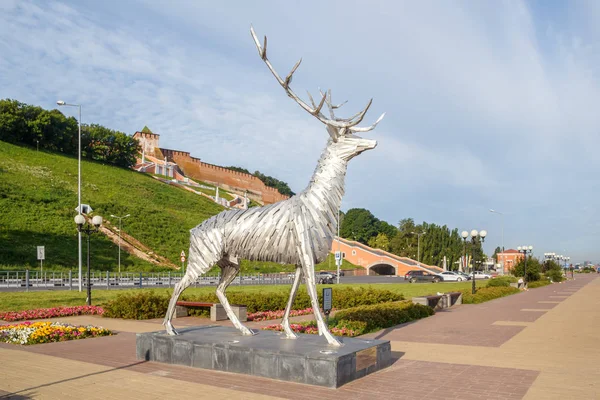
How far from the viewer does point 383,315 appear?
1480 cm

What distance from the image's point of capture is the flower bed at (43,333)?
1127 centimetres

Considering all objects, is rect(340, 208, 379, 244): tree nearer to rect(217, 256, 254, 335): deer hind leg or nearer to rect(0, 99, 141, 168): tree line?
rect(0, 99, 141, 168): tree line

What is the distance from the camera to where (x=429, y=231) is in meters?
72.3

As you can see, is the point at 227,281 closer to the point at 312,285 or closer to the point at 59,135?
the point at 312,285

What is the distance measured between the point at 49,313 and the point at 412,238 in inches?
A: 2908

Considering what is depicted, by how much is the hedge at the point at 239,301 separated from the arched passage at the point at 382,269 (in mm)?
48137

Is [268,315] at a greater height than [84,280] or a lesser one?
lesser

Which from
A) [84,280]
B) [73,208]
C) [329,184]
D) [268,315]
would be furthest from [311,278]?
[73,208]

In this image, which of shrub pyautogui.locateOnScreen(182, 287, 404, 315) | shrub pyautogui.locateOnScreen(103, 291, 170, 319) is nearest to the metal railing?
shrub pyautogui.locateOnScreen(182, 287, 404, 315)

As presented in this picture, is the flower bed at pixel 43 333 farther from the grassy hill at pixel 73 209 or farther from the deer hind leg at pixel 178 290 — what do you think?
the grassy hill at pixel 73 209

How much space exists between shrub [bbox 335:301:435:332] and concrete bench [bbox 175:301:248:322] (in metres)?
2.96

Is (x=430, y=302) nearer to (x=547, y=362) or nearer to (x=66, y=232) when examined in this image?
(x=547, y=362)

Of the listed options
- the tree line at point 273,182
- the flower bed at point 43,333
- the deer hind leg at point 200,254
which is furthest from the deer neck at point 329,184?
the tree line at point 273,182

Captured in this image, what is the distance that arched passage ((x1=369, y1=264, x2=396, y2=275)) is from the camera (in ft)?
227
